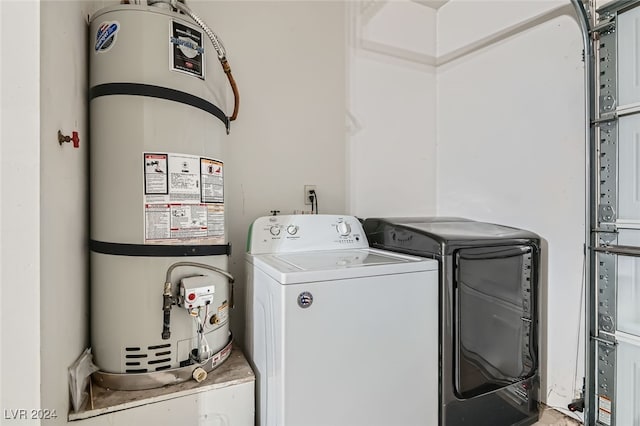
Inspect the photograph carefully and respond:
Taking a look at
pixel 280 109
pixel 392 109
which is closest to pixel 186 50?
pixel 280 109

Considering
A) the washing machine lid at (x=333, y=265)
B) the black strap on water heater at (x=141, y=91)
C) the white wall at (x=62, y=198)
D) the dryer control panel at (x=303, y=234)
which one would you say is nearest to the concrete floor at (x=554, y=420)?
the washing machine lid at (x=333, y=265)

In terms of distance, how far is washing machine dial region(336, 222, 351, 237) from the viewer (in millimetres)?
1793

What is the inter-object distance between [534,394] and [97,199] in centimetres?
211

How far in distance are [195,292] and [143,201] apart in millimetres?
377

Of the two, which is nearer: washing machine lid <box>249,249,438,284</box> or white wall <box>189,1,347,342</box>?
washing machine lid <box>249,249,438,284</box>

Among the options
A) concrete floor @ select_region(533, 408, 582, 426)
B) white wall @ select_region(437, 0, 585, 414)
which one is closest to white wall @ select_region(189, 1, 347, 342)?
white wall @ select_region(437, 0, 585, 414)

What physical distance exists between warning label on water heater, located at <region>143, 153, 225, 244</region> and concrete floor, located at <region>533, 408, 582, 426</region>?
179 centimetres

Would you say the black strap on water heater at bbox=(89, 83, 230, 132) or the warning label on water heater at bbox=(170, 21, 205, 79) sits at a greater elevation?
the warning label on water heater at bbox=(170, 21, 205, 79)

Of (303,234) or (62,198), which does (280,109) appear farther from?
(62,198)

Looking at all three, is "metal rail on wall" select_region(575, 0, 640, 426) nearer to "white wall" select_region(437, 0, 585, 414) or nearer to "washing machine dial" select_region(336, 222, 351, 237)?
"white wall" select_region(437, 0, 585, 414)

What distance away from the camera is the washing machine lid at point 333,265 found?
1.15 meters
